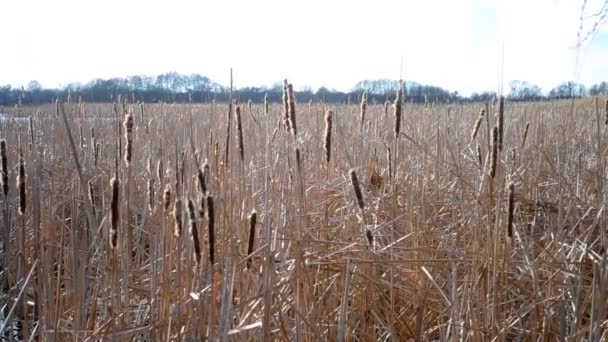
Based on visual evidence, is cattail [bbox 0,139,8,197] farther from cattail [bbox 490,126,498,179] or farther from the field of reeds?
cattail [bbox 490,126,498,179]

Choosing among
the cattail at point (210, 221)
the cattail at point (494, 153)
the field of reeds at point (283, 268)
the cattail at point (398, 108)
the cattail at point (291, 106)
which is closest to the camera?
the cattail at point (210, 221)

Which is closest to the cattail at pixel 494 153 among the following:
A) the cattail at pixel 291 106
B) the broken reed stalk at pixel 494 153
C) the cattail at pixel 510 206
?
the broken reed stalk at pixel 494 153

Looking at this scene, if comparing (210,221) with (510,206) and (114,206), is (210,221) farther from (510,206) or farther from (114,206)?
(510,206)

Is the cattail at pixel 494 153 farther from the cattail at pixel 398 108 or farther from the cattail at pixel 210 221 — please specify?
the cattail at pixel 210 221

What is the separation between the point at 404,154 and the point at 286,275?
174 centimetres

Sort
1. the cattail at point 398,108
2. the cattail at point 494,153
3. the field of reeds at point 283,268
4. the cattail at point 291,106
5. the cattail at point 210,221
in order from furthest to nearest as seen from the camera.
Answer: the cattail at point 398,108 < the cattail at point 291,106 < the cattail at point 494,153 < the field of reeds at point 283,268 < the cattail at point 210,221

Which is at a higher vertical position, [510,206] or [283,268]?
[510,206]

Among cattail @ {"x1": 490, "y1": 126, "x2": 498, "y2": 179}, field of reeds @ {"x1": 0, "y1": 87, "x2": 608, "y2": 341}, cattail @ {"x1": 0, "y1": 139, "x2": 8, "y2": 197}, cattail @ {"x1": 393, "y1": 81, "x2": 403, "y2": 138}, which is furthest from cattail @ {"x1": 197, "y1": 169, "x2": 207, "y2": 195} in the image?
cattail @ {"x1": 393, "y1": 81, "x2": 403, "y2": 138}

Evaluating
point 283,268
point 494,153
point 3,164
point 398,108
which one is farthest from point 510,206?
point 3,164

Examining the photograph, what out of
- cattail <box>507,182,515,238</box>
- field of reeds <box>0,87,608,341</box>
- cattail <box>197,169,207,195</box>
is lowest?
field of reeds <box>0,87,608,341</box>

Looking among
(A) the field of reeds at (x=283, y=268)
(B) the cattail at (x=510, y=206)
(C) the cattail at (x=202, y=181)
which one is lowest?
(A) the field of reeds at (x=283, y=268)

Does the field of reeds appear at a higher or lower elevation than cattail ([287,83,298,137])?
lower

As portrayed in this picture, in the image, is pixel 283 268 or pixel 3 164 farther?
pixel 283 268

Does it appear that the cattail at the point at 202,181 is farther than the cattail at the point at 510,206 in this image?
No
